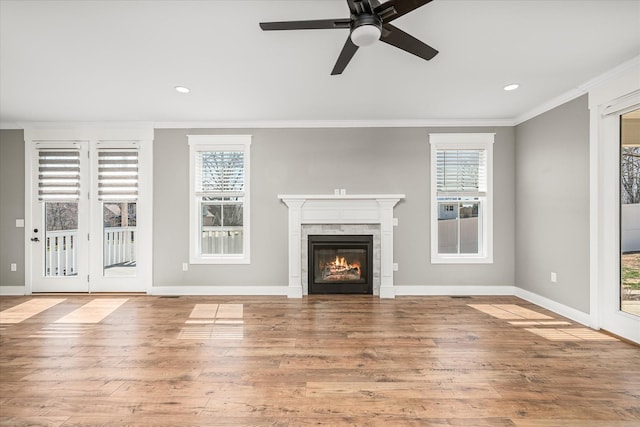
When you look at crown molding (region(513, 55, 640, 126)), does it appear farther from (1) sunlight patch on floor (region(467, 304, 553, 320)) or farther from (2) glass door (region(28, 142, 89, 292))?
(2) glass door (region(28, 142, 89, 292))

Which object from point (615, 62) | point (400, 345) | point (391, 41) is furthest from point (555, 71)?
point (400, 345)

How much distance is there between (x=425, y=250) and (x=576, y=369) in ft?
8.05

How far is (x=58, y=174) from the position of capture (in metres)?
4.91

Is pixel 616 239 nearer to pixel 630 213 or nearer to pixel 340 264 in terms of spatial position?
pixel 630 213

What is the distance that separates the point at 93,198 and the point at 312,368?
14.4ft

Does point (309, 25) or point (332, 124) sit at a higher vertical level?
point (332, 124)

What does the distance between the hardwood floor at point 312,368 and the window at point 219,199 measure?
1.10 m

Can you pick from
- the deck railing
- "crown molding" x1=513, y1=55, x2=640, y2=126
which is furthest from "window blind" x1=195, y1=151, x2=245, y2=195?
"crown molding" x1=513, y1=55, x2=640, y2=126

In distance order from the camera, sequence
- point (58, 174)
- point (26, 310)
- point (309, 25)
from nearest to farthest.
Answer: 1. point (309, 25)
2. point (26, 310)
3. point (58, 174)

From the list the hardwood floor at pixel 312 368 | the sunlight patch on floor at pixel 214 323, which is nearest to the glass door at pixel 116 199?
the hardwood floor at pixel 312 368

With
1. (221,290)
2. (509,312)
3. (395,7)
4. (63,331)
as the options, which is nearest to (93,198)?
(63,331)

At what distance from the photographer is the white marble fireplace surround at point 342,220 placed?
4770 millimetres

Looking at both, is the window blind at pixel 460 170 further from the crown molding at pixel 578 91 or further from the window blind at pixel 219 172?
the window blind at pixel 219 172

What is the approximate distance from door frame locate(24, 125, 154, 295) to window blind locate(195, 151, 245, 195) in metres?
0.74
